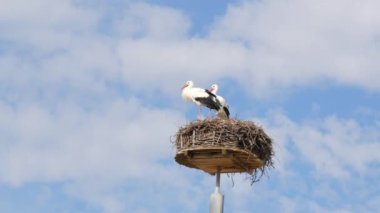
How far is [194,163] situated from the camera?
11406mm

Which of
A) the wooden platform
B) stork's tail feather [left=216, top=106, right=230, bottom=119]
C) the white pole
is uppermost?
stork's tail feather [left=216, top=106, right=230, bottom=119]

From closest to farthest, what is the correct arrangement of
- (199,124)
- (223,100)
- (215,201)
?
(215,201) → (199,124) → (223,100)

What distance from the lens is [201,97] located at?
48.8 ft

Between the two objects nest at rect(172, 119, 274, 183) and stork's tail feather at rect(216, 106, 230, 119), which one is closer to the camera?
nest at rect(172, 119, 274, 183)

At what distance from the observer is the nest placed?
36.4 ft

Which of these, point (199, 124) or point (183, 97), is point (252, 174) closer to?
point (199, 124)

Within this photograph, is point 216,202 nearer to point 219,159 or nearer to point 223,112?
point 219,159

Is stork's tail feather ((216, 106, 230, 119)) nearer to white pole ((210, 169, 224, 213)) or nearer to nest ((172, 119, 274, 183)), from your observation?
nest ((172, 119, 274, 183))

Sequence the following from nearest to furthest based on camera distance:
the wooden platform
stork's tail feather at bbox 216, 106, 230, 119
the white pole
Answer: the white pole
the wooden platform
stork's tail feather at bbox 216, 106, 230, 119

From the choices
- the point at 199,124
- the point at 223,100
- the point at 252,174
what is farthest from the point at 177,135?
the point at 223,100

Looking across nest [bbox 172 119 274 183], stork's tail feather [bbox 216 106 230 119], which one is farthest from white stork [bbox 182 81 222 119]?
nest [bbox 172 119 274 183]

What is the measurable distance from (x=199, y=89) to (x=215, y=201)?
4.54 m

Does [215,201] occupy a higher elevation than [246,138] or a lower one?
lower

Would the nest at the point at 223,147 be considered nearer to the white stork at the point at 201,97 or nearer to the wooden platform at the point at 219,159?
the wooden platform at the point at 219,159
